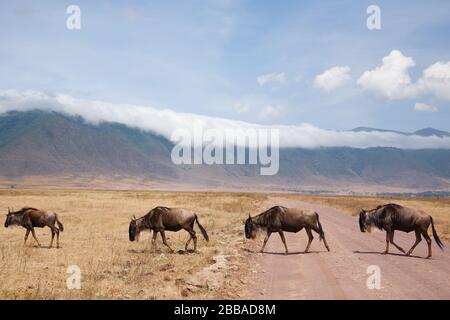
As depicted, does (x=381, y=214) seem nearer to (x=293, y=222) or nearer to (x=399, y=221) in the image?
(x=399, y=221)

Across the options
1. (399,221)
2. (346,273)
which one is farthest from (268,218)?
(346,273)

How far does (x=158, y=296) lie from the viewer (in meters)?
12.5

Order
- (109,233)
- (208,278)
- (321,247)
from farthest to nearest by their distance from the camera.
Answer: (109,233) → (321,247) → (208,278)

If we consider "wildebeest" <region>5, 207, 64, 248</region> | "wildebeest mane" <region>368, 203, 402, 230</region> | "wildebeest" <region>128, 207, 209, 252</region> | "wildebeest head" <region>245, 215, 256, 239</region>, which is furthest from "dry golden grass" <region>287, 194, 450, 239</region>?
"wildebeest" <region>5, 207, 64, 248</region>

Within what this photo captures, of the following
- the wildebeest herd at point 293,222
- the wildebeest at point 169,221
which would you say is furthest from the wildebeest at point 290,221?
the wildebeest at point 169,221

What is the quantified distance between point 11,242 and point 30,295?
1293cm

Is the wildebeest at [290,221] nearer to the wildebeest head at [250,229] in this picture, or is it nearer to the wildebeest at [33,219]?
the wildebeest head at [250,229]

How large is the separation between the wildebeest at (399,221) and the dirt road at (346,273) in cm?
74

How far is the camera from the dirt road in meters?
12.6

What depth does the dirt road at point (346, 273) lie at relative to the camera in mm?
12609

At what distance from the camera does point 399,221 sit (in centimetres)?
1981
